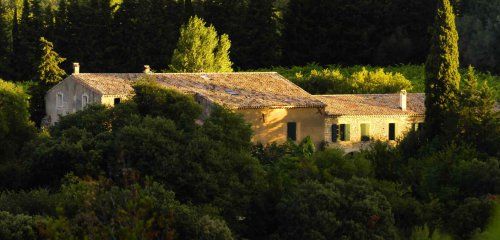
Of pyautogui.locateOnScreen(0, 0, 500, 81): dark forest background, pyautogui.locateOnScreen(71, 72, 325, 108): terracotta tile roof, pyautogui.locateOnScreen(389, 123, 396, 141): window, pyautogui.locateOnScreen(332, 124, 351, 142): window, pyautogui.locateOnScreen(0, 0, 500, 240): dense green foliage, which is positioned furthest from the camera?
pyautogui.locateOnScreen(0, 0, 500, 81): dark forest background

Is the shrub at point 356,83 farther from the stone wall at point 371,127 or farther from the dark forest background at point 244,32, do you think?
the dark forest background at point 244,32

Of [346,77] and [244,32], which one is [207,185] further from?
[244,32]

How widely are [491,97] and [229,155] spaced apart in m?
12.4

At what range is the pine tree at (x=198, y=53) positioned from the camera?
62494 mm

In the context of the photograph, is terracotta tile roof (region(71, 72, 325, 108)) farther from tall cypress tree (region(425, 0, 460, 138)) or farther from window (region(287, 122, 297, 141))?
tall cypress tree (region(425, 0, 460, 138))

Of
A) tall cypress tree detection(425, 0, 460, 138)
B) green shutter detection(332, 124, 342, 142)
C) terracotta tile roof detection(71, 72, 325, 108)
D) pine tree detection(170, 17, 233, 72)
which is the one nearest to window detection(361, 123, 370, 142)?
green shutter detection(332, 124, 342, 142)

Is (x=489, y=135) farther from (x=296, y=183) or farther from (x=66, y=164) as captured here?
(x=66, y=164)

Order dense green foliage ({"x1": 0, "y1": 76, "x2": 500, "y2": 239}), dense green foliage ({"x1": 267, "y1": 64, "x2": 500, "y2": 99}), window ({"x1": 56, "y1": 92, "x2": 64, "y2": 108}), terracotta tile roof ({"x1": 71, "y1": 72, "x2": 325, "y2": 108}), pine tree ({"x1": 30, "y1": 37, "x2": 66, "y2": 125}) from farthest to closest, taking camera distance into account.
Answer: dense green foliage ({"x1": 267, "y1": 64, "x2": 500, "y2": 99}), pine tree ({"x1": 30, "y1": 37, "x2": 66, "y2": 125}), window ({"x1": 56, "y1": 92, "x2": 64, "y2": 108}), terracotta tile roof ({"x1": 71, "y1": 72, "x2": 325, "y2": 108}), dense green foliage ({"x1": 0, "y1": 76, "x2": 500, "y2": 239})

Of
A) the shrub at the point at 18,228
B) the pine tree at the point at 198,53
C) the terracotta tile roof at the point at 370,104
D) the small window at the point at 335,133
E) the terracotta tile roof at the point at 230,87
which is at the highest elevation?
the pine tree at the point at 198,53

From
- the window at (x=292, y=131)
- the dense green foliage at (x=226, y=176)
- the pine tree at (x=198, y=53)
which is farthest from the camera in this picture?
the pine tree at (x=198, y=53)

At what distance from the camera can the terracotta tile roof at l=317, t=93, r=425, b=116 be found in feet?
162

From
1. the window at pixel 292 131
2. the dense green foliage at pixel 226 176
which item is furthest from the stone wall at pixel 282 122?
the dense green foliage at pixel 226 176

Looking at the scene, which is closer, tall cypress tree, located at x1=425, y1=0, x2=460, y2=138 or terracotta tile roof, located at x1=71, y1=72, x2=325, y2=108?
tall cypress tree, located at x1=425, y1=0, x2=460, y2=138

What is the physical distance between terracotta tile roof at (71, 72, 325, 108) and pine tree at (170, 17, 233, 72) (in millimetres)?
10850
